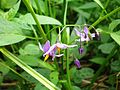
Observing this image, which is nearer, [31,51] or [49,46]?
[49,46]

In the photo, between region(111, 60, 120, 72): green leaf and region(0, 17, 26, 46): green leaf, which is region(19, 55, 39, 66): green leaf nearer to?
region(0, 17, 26, 46): green leaf

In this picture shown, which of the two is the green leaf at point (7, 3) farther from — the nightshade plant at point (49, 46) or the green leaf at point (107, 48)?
the green leaf at point (107, 48)

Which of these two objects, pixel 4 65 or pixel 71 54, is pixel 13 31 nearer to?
pixel 4 65

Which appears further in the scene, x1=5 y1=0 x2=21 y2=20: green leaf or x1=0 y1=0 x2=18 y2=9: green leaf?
x1=0 y1=0 x2=18 y2=9: green leaf

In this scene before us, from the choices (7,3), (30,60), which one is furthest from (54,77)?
(7,3)

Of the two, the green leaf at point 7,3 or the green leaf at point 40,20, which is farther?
the green leaf at point 7,3

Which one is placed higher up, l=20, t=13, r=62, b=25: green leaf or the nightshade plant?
l=20, t=13, r=62, b=25: green leaf

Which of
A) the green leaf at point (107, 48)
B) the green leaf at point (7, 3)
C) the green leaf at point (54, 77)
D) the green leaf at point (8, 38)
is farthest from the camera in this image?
the green leaf at point (107, 48)

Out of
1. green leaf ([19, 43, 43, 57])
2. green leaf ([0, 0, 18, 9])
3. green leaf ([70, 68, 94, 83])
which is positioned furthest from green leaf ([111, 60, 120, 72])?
green leaf ([0, 0, 18, 9])

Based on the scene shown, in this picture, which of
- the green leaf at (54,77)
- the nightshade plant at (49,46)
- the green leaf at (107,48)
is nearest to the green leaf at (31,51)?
the nightshade plant at (49,46)

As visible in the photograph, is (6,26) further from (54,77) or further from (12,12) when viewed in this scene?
(54,77)

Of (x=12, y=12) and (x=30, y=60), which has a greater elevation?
(x=12, y=12)

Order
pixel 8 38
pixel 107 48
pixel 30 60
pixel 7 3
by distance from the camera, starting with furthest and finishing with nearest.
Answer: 1. pixel 107 48
2. pixel 7 3
3. pixel 30 60
4. pixel 8 38
